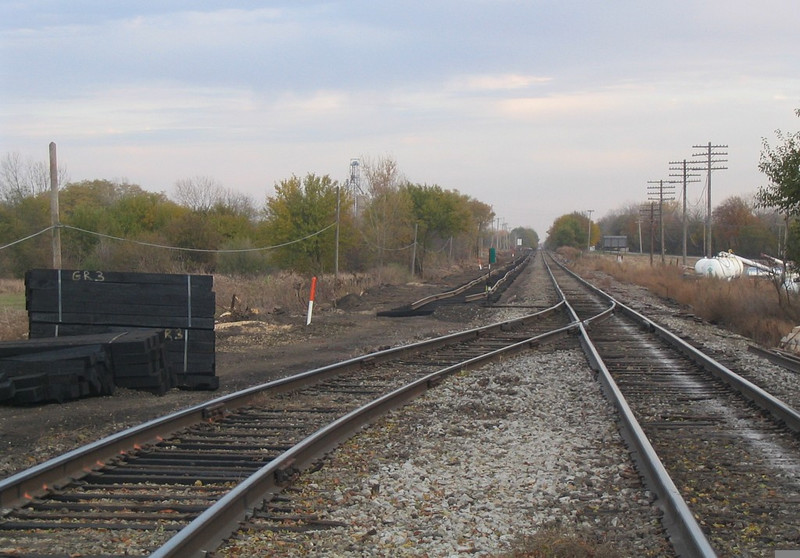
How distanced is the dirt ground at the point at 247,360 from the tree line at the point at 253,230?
8099mm

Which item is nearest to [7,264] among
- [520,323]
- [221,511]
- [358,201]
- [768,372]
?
[358,201]

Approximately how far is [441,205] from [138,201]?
24569 millimetres

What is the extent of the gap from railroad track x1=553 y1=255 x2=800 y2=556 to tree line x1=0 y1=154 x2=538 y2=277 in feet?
65.0

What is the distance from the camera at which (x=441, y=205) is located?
7044 centimetres

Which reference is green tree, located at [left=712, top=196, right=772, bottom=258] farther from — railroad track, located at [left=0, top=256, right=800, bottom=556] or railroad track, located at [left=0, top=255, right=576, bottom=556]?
railroad track, located at [left=0, top=255, right=576, bottom=556]

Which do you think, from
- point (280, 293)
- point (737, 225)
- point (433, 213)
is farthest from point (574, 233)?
point (280, 293)

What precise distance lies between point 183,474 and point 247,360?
8.57 meters

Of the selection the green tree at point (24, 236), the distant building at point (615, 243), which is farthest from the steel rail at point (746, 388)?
the distant building at point (615, 243)

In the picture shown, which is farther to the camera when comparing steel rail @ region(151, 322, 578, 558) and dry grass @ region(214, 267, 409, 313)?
dry grass @ region(214, 267, 409, 313)

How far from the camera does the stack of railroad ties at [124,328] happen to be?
10.7 m

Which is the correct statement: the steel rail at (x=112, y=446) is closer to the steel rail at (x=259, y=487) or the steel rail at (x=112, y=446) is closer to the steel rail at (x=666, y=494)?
the steel rail at (x=259, y=487)

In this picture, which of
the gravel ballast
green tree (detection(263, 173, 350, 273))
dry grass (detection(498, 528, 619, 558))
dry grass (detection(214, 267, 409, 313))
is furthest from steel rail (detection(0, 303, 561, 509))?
green tree (detection(263, 173, 350, 273))

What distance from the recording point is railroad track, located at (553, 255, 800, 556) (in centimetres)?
559

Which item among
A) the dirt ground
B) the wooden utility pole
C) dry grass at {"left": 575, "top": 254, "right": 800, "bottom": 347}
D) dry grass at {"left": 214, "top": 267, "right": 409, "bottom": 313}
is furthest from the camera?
dry grass at {"left": 214, "top": 267, "right": 409, "bottom": 313}
